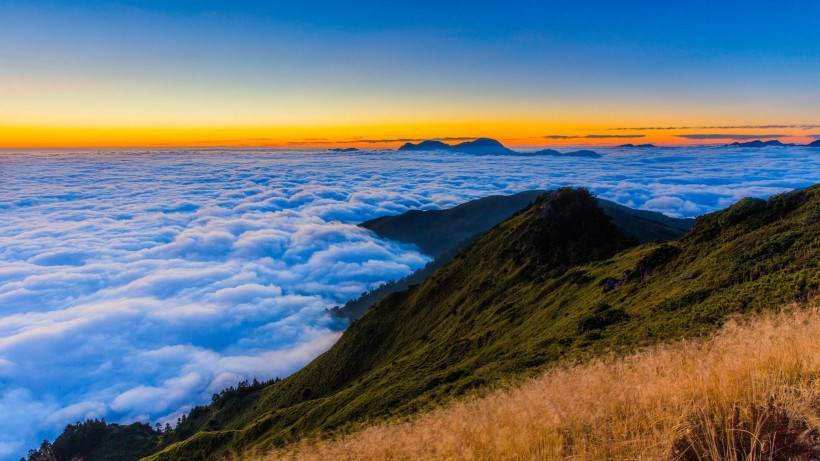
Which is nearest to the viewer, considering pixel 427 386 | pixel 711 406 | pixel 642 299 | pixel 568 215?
pixel 711 406

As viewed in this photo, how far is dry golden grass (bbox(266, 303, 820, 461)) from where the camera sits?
450 cm

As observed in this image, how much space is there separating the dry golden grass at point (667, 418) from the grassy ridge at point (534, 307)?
9.61m

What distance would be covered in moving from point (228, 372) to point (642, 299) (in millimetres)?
180009

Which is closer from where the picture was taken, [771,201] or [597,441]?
[597,441]

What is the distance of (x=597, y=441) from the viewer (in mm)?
5156

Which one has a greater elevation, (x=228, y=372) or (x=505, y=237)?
(x=505, y=237)

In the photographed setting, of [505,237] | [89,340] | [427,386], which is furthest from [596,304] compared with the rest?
[89,340]

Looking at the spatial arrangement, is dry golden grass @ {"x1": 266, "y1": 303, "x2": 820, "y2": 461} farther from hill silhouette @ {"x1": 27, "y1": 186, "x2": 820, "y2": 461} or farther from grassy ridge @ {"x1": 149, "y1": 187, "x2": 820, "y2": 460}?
grassy ridge @ {"x1": 149, "y1": 187, "x2": 820, "y2": 460}

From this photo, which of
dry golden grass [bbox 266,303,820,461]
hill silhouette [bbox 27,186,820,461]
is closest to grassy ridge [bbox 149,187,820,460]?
hill silhouette [bbox 27,186,820,461]

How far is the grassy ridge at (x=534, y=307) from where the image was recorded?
20.3 m

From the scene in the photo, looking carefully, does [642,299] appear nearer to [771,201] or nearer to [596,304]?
[596,304]

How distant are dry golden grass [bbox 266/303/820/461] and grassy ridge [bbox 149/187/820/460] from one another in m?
9.61

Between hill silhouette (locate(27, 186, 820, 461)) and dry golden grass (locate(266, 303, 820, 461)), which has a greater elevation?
dry golden grass (locate(266, 303, 820, 461))

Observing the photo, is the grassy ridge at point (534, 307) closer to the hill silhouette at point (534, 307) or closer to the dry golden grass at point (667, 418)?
the hill silhouette at point (534, 307)
